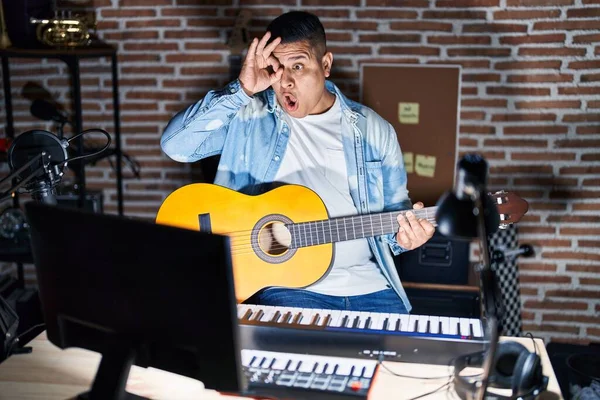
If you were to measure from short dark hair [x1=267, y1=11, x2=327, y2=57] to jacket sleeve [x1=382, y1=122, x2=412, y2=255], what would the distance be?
462 mm

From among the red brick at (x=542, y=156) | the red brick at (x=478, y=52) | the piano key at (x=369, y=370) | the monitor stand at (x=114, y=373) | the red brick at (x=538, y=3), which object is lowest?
the piano key at (x=369, y=370)

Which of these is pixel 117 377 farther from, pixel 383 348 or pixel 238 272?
pixel 238 272

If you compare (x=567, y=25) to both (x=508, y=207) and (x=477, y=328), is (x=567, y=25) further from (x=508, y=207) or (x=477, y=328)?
(x=477, y=328)

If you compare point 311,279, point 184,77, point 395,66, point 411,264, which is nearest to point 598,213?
point 411,264

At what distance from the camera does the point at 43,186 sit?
195 centimetres

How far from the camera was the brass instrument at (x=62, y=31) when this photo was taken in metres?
3.75

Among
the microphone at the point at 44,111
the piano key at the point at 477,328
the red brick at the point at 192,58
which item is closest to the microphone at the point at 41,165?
the piano key at the point at 477,328

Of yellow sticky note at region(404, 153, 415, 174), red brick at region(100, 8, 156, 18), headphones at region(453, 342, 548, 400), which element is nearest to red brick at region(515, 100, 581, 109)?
yellow sticky note at region(404, 153, 415, 174)

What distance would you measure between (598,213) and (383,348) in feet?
8.60

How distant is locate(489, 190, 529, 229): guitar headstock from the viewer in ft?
6.99

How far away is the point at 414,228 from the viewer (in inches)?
95.1

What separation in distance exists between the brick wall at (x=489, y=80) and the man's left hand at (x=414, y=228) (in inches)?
66.3

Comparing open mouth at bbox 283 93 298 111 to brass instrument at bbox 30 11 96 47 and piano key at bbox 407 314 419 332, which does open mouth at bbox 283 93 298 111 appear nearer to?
piano key at bbox 407 314 419 332

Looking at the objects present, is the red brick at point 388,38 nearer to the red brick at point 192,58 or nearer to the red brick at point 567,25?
the red brick at point 567,25
